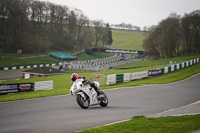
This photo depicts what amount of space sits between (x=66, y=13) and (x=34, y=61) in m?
34.4

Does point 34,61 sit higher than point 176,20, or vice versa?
point 176,20

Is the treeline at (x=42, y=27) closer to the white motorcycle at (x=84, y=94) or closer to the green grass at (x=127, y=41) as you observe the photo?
the green grass at (x=127, y=41)

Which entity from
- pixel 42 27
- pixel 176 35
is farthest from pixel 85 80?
pixel 42 27

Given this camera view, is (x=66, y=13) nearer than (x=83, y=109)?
No

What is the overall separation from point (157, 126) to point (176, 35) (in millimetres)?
67799

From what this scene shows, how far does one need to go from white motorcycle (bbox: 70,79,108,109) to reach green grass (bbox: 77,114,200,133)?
3725 mm

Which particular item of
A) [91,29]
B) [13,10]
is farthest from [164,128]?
[91,29]

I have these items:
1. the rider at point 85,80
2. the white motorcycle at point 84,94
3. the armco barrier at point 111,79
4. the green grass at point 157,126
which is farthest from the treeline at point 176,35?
the green grass at point 157,126

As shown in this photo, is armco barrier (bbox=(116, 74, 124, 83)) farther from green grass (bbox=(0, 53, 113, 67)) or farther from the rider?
green grass (bbox=(0, 53, 113, 67))

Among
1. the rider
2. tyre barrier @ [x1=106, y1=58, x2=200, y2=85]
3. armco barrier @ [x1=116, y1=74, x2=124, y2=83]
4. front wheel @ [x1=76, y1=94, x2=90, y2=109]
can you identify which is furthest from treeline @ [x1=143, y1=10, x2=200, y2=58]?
front wheel @ [x1=76, y1=94, x2=90, y2=109]

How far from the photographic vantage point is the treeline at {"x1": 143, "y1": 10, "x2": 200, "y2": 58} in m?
70.2

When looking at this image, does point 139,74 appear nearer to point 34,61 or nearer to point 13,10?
point 34,61

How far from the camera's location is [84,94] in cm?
1239

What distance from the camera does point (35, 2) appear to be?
8875cm
